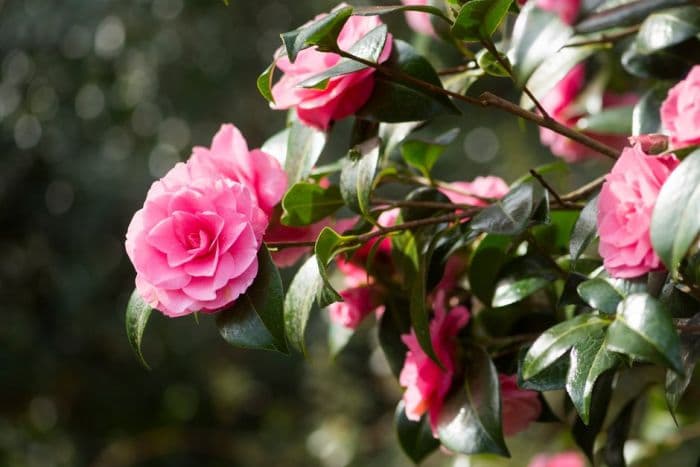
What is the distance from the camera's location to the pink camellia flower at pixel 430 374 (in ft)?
2.25

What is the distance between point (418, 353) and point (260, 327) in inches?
6.5

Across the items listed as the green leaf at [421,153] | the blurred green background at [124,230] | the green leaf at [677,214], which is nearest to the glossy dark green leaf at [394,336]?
the green leaf at [421,153]

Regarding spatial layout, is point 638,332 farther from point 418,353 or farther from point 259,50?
point 259,50

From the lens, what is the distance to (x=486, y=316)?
0.78m

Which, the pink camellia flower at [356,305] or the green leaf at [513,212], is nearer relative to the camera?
the green leaf at [513,212]

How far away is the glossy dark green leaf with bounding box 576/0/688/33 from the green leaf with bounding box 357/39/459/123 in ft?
0.31

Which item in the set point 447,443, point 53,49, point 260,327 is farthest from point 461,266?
point 53,49

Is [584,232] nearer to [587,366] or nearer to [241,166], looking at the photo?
[587,366]

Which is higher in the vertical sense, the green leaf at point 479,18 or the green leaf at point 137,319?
the green leaf at point 479,18

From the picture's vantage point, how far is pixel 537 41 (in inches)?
20.6

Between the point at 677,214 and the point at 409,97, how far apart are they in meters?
0.22

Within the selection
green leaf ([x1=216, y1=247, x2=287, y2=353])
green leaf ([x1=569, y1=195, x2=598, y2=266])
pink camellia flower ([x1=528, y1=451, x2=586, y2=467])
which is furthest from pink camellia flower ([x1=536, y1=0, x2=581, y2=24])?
pink camellia flower ([x1=528, y1=451, x2=586, y2=467])

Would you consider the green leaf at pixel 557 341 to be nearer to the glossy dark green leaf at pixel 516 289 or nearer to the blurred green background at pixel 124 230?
the glossy dark green leaf at pixel 516 289

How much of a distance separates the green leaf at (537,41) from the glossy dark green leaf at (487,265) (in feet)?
0.66
